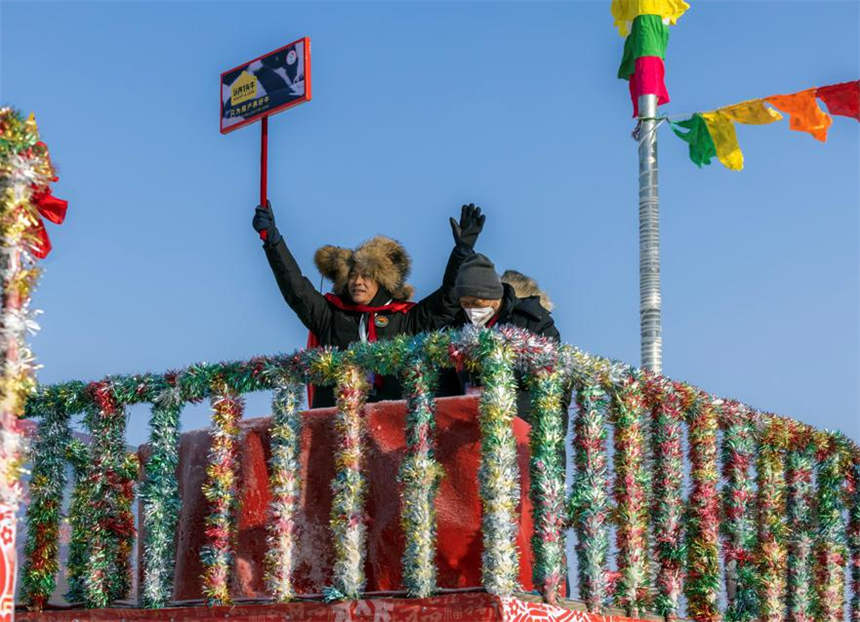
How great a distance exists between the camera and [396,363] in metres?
6.09

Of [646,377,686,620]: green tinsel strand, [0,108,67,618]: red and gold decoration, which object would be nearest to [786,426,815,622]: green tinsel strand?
[646,377,686,620]: green tinsel strand

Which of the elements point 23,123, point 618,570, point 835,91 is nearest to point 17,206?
point 23,123

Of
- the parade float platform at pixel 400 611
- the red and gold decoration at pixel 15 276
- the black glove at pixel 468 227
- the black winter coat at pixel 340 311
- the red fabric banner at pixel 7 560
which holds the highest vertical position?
the black glove at pixel 468 227

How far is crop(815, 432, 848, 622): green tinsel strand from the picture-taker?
7.98 meters

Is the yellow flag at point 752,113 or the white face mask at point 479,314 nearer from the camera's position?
the white face mask at point 479,314

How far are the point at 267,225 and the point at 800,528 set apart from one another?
3.67m

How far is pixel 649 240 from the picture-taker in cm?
1331

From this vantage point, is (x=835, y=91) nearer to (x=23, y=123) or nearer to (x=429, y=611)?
(x=429, y=611)

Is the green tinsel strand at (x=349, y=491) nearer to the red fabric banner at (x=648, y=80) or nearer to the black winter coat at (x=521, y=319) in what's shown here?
the black winter coat at (x=521, y=319)

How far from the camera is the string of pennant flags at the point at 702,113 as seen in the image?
13.8 meters

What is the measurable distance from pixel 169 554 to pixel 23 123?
2514mm

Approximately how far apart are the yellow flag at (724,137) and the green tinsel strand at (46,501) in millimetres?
9522

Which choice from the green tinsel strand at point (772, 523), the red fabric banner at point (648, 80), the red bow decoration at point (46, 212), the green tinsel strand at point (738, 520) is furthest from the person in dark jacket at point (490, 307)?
the red fabric banner at point (648, 80)

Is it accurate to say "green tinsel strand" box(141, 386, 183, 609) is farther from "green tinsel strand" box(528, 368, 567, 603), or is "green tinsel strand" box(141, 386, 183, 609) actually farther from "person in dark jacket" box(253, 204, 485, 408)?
"green tinsel strand" box(528, 368, 567, 603)
